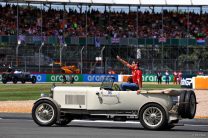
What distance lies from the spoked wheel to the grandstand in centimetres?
4107

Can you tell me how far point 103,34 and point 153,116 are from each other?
2059 inches

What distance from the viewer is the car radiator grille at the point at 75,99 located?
1509cm

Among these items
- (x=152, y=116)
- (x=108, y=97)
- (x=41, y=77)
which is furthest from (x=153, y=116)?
(x=41, y=77)

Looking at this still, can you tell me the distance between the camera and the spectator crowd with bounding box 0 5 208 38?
216 ft

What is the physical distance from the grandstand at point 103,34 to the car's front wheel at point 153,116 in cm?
4237

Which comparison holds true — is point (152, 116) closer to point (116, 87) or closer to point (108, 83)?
point (116, 87)

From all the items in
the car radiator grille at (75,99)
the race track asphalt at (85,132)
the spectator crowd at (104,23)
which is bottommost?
the race track asphalt at (85,132)

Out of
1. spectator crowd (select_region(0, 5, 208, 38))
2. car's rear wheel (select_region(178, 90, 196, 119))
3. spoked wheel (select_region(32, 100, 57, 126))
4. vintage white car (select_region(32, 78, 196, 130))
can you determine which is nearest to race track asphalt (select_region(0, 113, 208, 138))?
spoked wheel (select_region(32, 100, 57, 126))

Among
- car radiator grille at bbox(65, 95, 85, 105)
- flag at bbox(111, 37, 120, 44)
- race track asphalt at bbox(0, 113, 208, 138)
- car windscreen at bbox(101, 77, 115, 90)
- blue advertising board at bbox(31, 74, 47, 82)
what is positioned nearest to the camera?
race track asphalt at bbox(0, 113, 208, 138)

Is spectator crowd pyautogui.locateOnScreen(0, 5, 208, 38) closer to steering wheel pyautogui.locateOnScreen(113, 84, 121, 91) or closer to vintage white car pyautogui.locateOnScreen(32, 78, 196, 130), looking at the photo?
vintage white car pyautogui.locateOnScreen(32, 78, 196, 130)

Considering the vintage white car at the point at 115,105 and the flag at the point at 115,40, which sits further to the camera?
the flag at the point at 115,40

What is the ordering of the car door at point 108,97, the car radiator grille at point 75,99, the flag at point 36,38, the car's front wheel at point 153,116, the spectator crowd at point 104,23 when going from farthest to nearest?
the spectator crowd at point 104,23 < the flag at point 36,38 < the car radiator grille at point 75,99 < the car door at point 108,97 < the car's front wheel at point 153,116

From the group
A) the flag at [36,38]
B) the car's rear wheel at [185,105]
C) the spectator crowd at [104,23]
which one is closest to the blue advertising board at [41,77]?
the flag at [36,38]

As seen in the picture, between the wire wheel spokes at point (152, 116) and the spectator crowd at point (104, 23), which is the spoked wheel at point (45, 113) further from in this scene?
the spectator crowd at point (104, 23)
